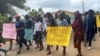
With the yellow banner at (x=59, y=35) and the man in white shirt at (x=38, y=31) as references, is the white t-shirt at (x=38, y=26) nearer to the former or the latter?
the man in white shirt at (x=38, y=31)

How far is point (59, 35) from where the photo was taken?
14.3 m

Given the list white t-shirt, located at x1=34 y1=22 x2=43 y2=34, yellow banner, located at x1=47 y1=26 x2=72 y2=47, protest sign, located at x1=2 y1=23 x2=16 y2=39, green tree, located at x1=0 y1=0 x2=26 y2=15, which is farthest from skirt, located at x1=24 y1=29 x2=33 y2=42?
green tree, located at x1=0 y1=0 x2=26 y2=15

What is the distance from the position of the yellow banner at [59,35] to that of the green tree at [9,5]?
24833 millimetres

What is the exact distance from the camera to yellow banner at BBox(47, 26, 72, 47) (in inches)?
549

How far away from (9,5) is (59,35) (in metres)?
26.7

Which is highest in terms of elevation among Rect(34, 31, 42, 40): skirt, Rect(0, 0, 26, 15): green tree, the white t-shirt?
Rect(0, 0, 26, 15): green tree

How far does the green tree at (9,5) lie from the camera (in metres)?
39.0

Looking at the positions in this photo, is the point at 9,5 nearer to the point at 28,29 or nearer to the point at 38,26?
the point at 28,29

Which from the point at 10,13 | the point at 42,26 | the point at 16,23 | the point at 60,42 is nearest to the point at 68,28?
the point at 60,42

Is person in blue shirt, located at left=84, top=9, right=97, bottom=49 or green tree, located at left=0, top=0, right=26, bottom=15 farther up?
green tree, located at left=0, top=0, right=26, bottom=15

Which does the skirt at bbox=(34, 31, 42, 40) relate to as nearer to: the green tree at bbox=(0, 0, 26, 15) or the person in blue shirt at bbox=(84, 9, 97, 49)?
the person in blue shirt at bbox=(84, 9, 97, 49)

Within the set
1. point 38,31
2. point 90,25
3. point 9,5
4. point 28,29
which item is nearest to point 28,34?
point 28,29

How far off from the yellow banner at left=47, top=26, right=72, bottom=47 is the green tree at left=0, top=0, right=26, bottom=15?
2483 cm

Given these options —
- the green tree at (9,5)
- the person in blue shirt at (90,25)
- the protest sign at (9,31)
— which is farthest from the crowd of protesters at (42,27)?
the green tree at (9,5)
